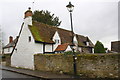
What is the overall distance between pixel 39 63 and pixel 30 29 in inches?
226

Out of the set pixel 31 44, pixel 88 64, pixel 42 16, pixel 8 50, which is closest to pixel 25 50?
pixel 31 44

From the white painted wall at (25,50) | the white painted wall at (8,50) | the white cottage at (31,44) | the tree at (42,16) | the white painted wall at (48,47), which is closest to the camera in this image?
the white painted wall at (25,50)

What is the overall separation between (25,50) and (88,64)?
11.2m

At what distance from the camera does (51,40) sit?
20.0 meters

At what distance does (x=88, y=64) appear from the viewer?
10.7 meters

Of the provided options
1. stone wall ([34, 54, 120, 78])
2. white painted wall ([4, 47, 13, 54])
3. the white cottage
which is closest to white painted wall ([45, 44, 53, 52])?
the white cottage

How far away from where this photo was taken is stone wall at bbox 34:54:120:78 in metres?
9.41

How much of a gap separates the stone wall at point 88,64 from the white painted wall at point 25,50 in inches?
126

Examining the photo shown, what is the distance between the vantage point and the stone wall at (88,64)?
30.9ft

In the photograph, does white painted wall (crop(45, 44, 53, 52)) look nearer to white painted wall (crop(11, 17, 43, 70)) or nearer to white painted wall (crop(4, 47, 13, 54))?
white painted wall (crop(11, 17, 43, 70))

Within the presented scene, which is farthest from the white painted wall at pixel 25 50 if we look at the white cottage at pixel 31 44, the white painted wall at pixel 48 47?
the white painted wall at pixel 48 47

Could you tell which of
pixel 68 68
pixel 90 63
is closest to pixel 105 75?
pixel 90 63

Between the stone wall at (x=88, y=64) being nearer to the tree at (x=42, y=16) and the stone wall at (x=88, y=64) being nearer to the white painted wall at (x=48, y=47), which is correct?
the white painted wall at (x=48, y=47)

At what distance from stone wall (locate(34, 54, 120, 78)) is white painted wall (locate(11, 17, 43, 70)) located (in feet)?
10.5
